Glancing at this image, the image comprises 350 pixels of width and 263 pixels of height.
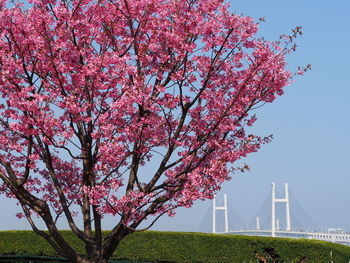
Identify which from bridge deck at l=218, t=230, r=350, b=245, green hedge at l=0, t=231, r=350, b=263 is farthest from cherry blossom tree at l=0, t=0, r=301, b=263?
bridge deck at l=218, t=230, r=350, b=245

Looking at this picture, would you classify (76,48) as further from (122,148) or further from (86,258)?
(86,258)

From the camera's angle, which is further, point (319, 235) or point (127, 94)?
point (319, 235)

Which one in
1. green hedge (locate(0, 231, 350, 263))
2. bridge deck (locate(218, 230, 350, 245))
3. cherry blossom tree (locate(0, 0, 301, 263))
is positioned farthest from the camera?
bridge deck (locate(218, 230, 350, 245))

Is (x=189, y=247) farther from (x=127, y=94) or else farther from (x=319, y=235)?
(x=319, y=235)

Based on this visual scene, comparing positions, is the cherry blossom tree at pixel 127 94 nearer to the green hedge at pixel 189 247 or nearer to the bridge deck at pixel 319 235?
the green hedge at pixel 189 247

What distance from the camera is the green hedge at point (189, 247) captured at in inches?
938

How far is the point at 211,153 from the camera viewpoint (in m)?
12.8

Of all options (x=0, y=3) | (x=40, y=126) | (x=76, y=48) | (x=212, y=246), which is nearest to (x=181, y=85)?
(x=76, y=48)

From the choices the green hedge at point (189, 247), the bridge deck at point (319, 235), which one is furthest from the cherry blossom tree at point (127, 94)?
the bridge deck at point (319, 235)

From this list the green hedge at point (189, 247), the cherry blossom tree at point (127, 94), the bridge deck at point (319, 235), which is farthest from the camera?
the bridge deck at point (319, 235)

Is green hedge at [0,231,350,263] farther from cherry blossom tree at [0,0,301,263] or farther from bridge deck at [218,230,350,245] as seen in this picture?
bridge deck at [218,230,350,245]

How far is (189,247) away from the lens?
80.1 ft

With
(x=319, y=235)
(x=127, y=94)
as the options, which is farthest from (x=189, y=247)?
(x=319, y=235)

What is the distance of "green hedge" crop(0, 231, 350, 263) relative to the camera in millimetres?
23812
